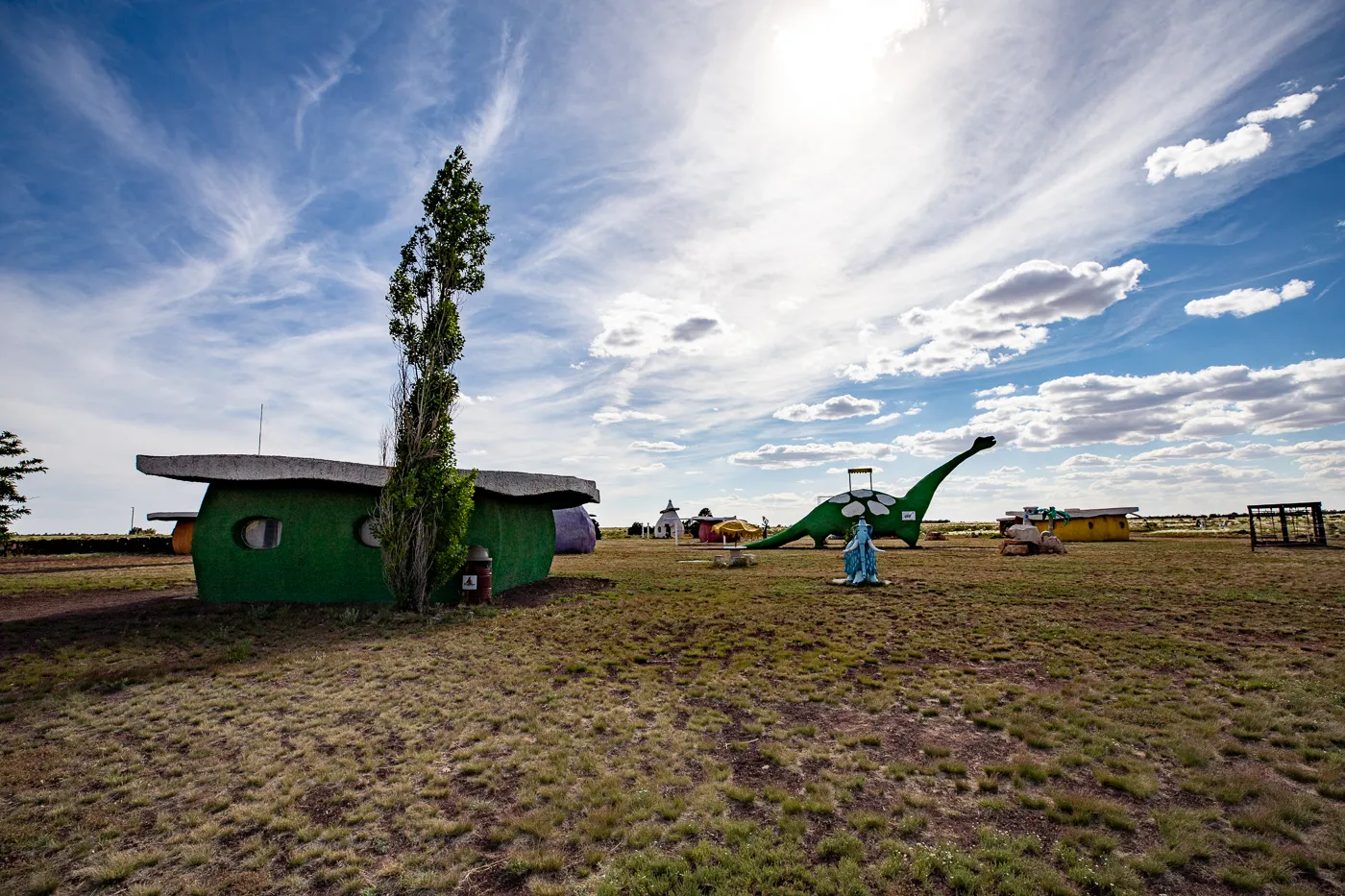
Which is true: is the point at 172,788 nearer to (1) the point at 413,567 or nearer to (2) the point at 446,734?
(2) the point at 446,734

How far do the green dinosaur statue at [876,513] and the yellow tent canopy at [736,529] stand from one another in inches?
552

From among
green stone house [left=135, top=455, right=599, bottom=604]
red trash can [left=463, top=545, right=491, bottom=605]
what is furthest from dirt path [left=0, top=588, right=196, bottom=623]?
red trash can [left=463, top=545, right=491, bottom=605]

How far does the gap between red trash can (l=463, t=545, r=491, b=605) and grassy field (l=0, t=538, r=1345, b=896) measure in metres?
3.02

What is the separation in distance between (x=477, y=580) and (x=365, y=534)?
9.39ft

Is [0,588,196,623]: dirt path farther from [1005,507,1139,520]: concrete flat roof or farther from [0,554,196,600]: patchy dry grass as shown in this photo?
[1005,507,1139,520]: concrete flat roof

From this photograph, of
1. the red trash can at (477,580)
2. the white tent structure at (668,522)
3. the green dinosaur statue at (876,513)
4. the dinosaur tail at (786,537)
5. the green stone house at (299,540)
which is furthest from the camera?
the white tent structure at (668,522)

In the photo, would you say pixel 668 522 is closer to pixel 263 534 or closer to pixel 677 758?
pixel 263 534

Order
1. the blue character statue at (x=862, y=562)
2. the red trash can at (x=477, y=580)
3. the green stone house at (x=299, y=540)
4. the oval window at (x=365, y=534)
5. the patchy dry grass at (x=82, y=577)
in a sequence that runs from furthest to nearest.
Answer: the blue character statue at (x=862, y=562)
the patchy dry grass at (x=82, y=577)
the red trash can at (x=477, y=580)
the oval window at (x=365, y=534)
the green stone house at (x=299, y=540)

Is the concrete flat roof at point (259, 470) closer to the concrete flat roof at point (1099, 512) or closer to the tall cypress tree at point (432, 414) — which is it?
the tall cypress tree at point (432, 414)

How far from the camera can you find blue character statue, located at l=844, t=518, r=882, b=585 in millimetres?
16969

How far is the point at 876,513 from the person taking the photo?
3212cm

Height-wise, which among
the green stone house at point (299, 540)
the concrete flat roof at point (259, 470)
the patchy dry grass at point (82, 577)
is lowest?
the patchy dry grass at point (82, 577)

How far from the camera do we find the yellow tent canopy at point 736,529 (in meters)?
48.7

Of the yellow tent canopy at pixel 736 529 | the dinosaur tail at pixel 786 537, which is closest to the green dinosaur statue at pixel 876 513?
the dinosaur tail at pixel 786 537
